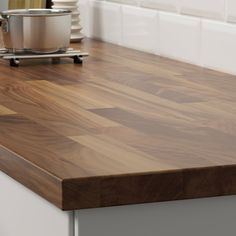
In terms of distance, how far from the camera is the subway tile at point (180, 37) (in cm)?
162

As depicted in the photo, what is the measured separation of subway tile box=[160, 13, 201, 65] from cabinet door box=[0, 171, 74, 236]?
709 millimetres

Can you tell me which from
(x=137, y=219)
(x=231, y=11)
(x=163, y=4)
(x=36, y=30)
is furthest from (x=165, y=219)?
(x=163, y=4)

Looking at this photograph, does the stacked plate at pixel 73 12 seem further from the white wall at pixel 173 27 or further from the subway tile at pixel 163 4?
the subway tile at pixel 163 4

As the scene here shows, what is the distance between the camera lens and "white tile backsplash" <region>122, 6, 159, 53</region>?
5.86ft

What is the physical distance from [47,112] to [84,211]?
1.14ft

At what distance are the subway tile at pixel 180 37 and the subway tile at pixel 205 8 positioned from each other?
0.5 inches

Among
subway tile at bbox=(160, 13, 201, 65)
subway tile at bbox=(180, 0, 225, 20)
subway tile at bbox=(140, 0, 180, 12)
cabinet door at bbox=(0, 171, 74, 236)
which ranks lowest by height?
cabinet door at bbox=(0, 171, 74, 236)

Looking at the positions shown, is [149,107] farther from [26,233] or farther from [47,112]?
[26,233]

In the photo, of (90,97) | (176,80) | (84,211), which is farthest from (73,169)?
(176,80)

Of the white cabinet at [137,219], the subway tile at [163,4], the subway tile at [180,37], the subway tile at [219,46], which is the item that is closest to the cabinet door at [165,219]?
the white cabinet at [137,219]

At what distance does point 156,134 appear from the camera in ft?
3.39

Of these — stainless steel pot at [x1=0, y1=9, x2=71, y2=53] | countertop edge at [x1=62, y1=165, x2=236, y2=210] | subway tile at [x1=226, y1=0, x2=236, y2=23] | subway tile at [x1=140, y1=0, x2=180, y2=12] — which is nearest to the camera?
countertop edge at [x1=62, y1=165, x2=236, y2=210]

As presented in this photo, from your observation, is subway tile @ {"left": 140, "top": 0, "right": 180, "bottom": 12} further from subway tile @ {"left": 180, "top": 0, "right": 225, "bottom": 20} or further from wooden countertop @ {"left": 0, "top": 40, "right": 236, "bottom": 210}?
wooden countertop @ {"left": 0, "top": 40, "right": 236, "bottom": 210}

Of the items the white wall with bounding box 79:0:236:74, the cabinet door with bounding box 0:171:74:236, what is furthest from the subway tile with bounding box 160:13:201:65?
the cabinet door with bounding box 0:171:74:236
